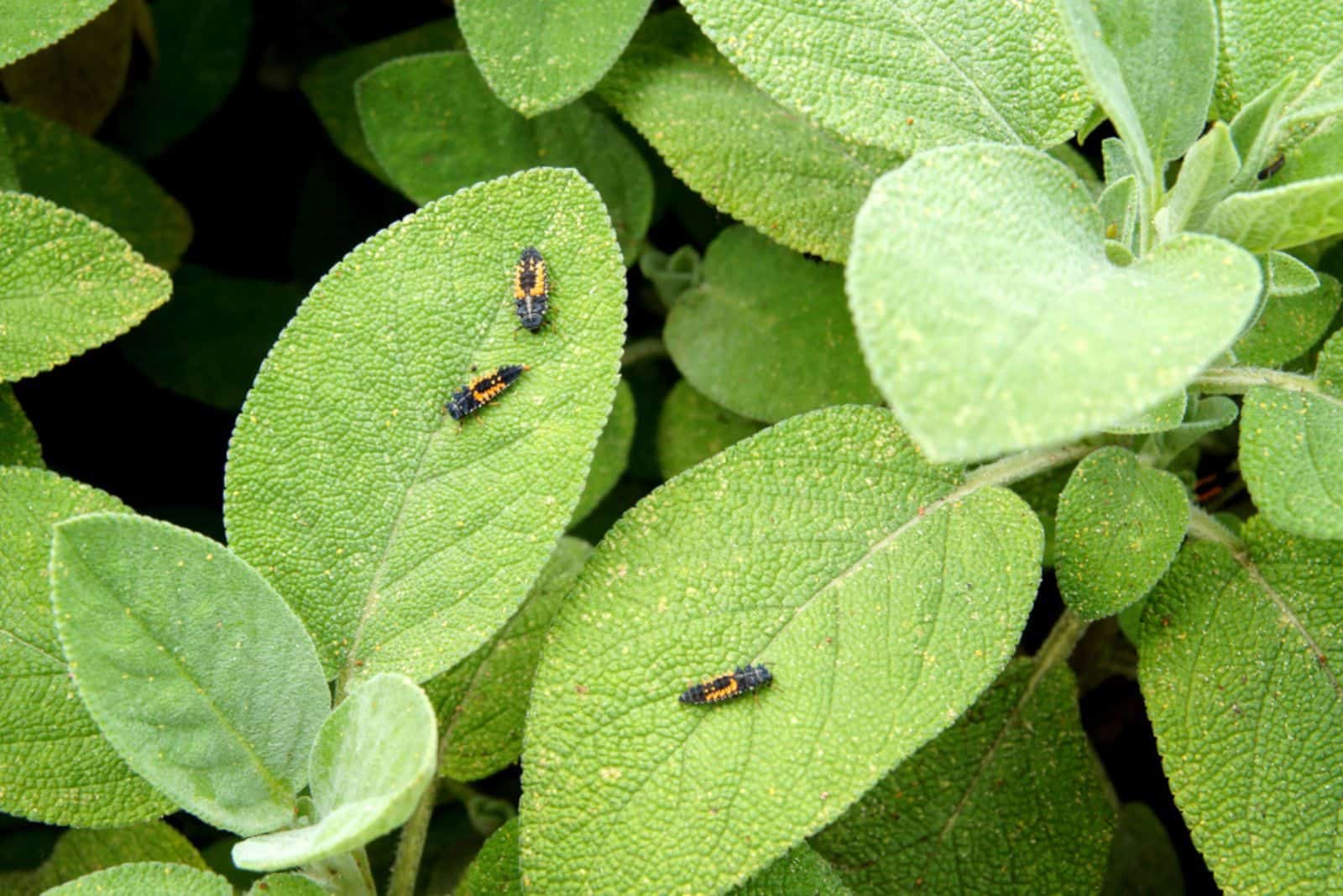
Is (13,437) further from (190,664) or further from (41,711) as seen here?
(190,664)

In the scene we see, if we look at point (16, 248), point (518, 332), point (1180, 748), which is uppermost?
point (16, 248)

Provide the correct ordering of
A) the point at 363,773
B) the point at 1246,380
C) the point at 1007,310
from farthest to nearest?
the point at 1246,380 < the point at 363,773 < the point at 1007,310

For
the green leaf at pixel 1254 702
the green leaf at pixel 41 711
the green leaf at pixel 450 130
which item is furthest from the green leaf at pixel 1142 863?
the green leaf at pixel 41 711

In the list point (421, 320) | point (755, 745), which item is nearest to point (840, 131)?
point (421, 320)

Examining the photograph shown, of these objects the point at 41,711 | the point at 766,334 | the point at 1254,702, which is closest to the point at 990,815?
the point at 1254,702

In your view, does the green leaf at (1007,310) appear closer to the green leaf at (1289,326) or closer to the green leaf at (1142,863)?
the green leaf at (1289,326)

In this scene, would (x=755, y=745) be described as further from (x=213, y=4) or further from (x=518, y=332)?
(x=213, y=4)

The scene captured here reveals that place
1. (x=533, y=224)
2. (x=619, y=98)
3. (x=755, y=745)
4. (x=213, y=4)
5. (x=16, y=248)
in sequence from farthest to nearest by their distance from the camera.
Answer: (x=213, y=4) → (x=619, y=98) → (x=16, y=248) → (x=533, y=224) → (x=755, y=745)

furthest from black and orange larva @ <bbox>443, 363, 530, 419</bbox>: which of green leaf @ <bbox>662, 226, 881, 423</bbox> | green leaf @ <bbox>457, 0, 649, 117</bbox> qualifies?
green leaf @ <bbox>662, 226, 881, 423</bbox>

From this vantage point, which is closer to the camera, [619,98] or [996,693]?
[996,693]
